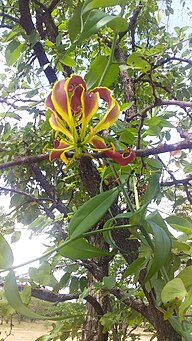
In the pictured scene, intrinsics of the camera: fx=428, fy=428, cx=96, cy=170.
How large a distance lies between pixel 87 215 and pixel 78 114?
118mm

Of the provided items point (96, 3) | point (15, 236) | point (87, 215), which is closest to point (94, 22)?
point (96, 3)

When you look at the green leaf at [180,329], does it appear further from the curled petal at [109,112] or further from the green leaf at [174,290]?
the curled petal at [109,112]

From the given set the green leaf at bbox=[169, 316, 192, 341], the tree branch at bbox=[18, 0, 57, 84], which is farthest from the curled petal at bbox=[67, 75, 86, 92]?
the tree branch at bbox=[18, 0, 57, 84]

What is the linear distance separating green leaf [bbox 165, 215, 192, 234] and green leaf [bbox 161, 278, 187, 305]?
61 millimetres

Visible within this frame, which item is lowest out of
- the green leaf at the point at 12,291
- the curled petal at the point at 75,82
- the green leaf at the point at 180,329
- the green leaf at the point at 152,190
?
the green leaf at the point at 180,329

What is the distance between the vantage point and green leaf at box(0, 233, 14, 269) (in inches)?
9.9

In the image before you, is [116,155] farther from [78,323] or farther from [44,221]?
[78,323]

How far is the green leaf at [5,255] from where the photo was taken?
25cm

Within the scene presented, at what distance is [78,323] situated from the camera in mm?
1219

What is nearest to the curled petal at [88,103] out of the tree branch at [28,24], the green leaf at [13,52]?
the green leaf at [13,52]

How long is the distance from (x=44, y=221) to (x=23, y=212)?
29.4 inches

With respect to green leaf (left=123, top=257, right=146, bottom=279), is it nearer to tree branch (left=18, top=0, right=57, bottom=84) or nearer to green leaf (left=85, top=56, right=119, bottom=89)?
green leaf (left=85, top=56, right=119, bottom=89)

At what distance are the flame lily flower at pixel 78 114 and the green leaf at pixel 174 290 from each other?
102mm

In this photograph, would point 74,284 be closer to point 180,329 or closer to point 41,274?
point 41,274
